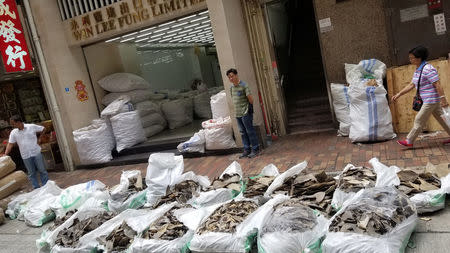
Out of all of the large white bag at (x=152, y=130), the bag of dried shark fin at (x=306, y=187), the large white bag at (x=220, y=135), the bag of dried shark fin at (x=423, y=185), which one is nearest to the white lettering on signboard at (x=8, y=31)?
the large white bag at (x=152, y=130)

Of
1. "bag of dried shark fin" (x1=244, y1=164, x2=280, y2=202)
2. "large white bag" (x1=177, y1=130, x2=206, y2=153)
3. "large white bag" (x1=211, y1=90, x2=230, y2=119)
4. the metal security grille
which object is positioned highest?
the metal security grille

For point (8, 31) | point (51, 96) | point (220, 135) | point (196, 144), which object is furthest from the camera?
point (51, 96)

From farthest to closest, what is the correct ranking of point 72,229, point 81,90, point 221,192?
point 81,90 < point 221,192 < point 72,229

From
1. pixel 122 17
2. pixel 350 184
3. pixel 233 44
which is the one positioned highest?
pixel 122 17

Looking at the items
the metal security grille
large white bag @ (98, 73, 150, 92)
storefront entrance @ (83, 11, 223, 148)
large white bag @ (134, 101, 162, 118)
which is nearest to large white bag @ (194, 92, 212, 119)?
storefront entrance @ (83, 11, 223, 148)

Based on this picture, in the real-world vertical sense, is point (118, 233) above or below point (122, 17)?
below

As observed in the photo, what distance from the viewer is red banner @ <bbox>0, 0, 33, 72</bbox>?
797 cm

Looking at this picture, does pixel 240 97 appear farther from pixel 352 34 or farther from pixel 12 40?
pixel 12 40

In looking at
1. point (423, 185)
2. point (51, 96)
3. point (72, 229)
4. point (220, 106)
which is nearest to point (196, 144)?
point (220, 106)

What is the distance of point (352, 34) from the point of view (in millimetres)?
6832

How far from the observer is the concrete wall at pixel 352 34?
21.7 ft

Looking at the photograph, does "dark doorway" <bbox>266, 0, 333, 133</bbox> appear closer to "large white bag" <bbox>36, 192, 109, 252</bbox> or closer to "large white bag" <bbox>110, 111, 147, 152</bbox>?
"large white bag" <bbox>110, 111, 147, 152</bbox>

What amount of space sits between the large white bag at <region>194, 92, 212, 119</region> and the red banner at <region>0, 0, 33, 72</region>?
4.27m

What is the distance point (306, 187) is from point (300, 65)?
22.4ft
